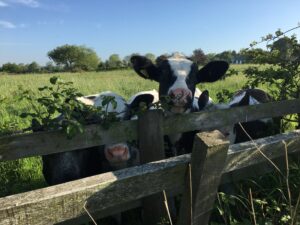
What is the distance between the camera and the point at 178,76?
4926mm

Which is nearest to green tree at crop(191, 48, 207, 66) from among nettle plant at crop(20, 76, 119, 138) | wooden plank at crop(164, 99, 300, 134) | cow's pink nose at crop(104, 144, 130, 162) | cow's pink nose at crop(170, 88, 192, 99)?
cow's pink nose at crop(170, 88, 192, 99)

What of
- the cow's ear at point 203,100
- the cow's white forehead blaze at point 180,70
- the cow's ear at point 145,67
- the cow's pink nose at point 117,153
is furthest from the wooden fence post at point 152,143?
the cow's ear at point 145,67

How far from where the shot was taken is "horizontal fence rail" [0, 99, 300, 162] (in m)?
2.95

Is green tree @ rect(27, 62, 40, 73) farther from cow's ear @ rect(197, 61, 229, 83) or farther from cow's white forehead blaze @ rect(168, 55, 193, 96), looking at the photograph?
cow's white forehead blaze @ rect(168, 55, 193, 96)

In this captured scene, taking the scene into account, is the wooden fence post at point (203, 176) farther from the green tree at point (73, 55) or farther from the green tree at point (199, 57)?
the green tree at point (73, 55)

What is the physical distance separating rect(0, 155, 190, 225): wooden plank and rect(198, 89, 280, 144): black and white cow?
2.56m

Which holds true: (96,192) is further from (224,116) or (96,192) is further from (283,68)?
(283,68)

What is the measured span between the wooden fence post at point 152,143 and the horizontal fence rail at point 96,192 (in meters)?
0.83

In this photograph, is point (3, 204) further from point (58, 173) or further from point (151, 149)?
point (58, 173)

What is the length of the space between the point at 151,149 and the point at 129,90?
1162 cm

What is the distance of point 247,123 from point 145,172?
363cm

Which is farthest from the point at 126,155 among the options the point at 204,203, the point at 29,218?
the point at 29,218

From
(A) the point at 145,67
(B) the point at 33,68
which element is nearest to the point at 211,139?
(A) the point at 145,67

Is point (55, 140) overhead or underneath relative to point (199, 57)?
underneath
